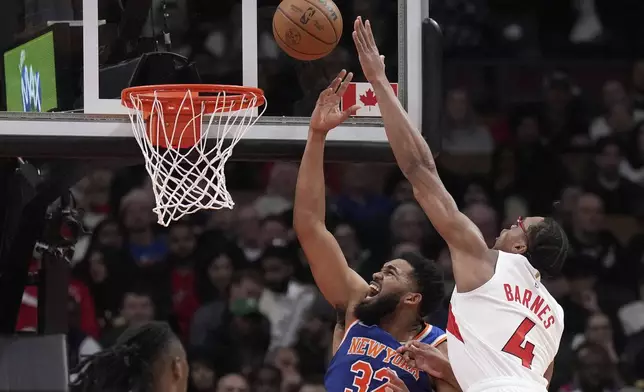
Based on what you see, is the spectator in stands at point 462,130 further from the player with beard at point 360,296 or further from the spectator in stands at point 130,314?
the player with beard at point 360,296

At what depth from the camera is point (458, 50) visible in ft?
22.6

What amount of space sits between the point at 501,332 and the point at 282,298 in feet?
9.32

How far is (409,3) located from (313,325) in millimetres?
2414

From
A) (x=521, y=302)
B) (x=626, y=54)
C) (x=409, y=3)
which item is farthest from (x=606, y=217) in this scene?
(x=521, y=302)

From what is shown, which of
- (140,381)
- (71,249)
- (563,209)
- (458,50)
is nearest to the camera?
(140,381)

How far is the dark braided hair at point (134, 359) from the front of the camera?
3.75 m

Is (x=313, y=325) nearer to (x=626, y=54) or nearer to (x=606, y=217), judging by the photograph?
(x=606, y=217)

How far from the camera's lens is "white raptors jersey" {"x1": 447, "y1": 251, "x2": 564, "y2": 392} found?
329 centimetres

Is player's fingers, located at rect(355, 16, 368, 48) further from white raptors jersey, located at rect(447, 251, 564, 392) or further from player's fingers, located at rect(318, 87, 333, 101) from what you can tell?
white raptors jersey, located at rect(447, 251, 564, 392)

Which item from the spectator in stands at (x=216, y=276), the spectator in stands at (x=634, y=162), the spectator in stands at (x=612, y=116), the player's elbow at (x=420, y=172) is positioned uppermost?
the player's elbow at (x=420, y=172)

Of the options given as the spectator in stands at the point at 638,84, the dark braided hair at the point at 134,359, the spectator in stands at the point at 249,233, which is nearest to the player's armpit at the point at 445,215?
the dark braided hair at the point at 134,359

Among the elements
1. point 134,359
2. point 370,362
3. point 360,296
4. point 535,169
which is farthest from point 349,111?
point 535,169

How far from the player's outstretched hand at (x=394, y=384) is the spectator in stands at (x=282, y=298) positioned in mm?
2295

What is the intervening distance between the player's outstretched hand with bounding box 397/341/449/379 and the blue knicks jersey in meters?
0.24
